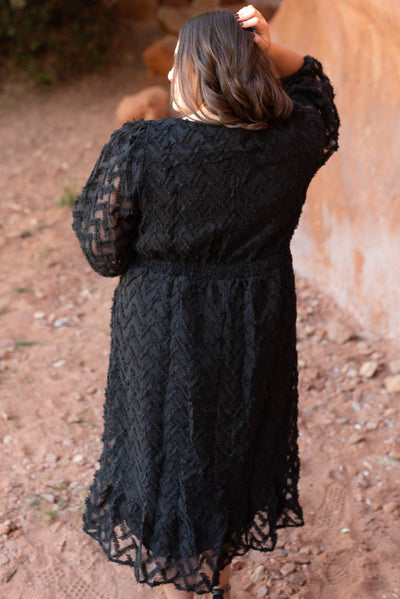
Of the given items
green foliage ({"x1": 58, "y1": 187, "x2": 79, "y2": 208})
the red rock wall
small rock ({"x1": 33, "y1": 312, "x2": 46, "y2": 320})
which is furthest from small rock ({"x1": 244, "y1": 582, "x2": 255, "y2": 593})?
green foliage ({"x1": 58, "y1": 187, "x2": 79, "y2": 208})

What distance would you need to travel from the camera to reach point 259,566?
2377mm

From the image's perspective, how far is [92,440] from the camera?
299 centimetres

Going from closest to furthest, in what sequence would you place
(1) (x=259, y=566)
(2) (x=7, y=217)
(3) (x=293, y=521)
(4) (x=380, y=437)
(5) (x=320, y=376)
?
1. (3) (x=293, y=521)
2. (1) (x=259, y=566)
3. (4) (x=380, y=437)
4. (5) (x=320, y=376)
5. (2) (x=7, y=217)

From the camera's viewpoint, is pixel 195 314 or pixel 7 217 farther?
pixel 7 217

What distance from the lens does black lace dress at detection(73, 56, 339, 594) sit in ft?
4.60

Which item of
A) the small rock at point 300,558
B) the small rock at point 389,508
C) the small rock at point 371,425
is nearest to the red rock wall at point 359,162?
the small rock at point 371,425

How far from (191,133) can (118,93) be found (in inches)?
228

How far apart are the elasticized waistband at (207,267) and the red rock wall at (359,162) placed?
6.26ft

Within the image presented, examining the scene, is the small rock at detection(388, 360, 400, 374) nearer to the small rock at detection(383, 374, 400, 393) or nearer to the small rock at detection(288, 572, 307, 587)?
the small rock at detection(383, 374, 400, 393)

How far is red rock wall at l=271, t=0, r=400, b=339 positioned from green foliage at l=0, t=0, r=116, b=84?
12.2 feet

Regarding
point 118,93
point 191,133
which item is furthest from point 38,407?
point 118,93

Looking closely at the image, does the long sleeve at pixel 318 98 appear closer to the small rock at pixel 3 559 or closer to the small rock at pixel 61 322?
the small rock at pixel 3 559

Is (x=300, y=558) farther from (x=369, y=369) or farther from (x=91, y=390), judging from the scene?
(x=91, y=390)

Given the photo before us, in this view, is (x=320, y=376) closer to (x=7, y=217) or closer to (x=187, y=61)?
(x=187, y=61)
